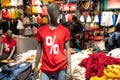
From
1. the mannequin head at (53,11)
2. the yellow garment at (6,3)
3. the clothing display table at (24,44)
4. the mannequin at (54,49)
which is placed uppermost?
the mannequin head at (53,11)

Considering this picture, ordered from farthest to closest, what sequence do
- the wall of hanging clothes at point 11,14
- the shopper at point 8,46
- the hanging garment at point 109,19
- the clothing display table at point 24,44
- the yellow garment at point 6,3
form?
the yellow garment at point 6,3, the wall of hanging clothes at point 11,14, the hanging garment at point 109,19, the clothing display table at point 24,44, the shopper at point 8,46

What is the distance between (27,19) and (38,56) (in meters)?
6.75

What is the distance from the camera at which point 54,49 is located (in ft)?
11.7

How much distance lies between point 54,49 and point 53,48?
0.02 metres

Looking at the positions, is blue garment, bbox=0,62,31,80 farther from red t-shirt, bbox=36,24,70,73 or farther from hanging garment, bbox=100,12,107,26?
hanging garment, bbox=100,12,107,26

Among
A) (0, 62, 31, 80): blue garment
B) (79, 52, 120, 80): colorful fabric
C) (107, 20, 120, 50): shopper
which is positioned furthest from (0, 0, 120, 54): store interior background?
(79, 52, 120, 80): colorful fabric

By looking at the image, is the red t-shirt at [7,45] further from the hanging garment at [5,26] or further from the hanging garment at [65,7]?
the hanging garment at [65,7]

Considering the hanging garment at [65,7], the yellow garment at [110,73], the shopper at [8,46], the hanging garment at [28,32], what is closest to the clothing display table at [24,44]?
the shopper at [8,46]

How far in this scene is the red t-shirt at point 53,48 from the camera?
3.57m

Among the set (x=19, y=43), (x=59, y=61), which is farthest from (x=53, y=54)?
(x=19, y=43)

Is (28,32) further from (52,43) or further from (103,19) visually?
(52,43)

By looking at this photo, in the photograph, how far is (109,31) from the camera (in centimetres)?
924

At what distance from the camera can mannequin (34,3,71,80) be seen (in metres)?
3.56

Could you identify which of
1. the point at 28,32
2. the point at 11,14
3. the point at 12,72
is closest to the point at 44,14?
the point at 28,32
